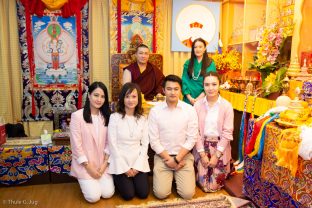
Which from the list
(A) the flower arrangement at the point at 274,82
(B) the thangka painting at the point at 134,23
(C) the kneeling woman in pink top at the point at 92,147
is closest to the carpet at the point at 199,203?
(C) the kneeling woman in pink top at the point at 92,147

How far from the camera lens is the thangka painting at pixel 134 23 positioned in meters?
3.58

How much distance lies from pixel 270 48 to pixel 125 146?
1623 millimetres

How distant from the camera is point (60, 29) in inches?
139

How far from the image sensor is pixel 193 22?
3.75 m

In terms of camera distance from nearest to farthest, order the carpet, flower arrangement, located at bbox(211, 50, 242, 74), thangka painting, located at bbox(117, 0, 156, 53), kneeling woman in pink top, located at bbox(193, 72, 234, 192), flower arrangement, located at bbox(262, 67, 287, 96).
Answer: the carpet → kneeling woman in pink top, located at bbox(193, 72, 234, 192) → flower arrangement, located at bbox(262, 67, 287, 96) → flower arrangement, located at bbox(211, 50, 242, 74) → thangka painting, located at bbox(117, 0, 156, 53)

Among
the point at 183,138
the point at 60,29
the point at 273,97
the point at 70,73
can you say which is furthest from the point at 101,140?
the point at 60,29

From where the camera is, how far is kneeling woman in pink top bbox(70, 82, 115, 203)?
81.9 inches

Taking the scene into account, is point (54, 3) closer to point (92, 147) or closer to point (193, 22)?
point (193, 22)

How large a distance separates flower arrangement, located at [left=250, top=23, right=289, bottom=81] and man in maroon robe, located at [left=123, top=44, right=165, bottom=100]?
42.8 inches

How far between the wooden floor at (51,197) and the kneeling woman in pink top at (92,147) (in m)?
0.08

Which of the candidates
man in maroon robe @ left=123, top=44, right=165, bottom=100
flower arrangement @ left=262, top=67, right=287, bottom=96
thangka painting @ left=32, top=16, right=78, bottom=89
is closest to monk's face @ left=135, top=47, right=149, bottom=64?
man in maroon robe @ left=123, top=44, right=165, bottom=100

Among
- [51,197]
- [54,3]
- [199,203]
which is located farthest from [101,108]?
[54,3]

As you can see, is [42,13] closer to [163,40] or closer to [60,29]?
[60,29]

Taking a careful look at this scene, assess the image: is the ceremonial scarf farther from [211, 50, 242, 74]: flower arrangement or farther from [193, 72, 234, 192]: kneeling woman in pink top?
[211, 50, 242, 74]: flower arrangement
